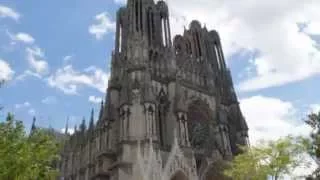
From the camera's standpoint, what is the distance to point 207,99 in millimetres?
35375

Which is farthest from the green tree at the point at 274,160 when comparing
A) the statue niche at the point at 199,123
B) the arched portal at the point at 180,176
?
the statue niche at the point at 199,123

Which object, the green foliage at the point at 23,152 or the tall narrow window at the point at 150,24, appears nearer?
the green foliage at the point at 23,152

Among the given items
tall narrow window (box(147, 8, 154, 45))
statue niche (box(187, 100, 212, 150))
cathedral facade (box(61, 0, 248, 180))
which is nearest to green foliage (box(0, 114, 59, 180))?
cathedral facade (box(61, 0, 248, 180))

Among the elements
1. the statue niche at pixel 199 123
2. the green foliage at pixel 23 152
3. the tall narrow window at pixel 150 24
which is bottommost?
the green foliage at pixel 23 152

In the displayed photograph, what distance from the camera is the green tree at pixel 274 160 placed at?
19.2m

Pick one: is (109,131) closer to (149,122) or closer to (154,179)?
(149,122)

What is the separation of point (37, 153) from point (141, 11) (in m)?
26.3

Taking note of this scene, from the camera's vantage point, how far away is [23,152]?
12.3 m

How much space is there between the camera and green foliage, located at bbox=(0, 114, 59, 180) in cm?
1189

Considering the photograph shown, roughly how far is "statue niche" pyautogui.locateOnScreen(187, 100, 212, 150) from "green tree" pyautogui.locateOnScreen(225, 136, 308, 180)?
1031 centimetres

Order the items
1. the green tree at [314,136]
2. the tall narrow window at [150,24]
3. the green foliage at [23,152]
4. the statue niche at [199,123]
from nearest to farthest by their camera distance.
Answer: the green foliage at [23,152] < the green tree at [314,136] < the statue niche at [199,123] < the tall narrow window at [150,24]

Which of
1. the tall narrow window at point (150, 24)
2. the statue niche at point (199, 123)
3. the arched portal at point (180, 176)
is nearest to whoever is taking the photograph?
the arched portal at point (180, 176)

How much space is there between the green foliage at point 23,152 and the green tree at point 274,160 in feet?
39.1

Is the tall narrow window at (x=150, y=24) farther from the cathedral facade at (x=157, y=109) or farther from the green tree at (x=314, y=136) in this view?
the green tree at (x=314, y=136)
